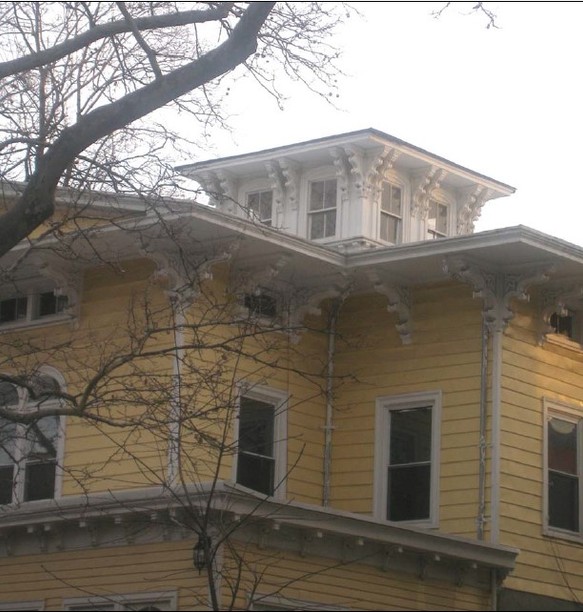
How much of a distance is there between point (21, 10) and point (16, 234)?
589 centimetres

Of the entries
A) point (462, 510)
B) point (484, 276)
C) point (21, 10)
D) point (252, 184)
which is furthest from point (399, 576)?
point (252, 184)

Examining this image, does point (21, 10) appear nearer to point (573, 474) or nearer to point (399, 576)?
point (399, 576)

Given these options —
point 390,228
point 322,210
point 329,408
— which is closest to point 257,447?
point 329,408

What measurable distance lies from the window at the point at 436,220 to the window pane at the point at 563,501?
23.5 feet

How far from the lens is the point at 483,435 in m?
20.0

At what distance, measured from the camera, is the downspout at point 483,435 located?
1964 centimetres

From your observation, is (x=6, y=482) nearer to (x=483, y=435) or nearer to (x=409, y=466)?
(x=409, y=466)

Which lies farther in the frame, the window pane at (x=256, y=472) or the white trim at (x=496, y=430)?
the window pane at (x=256, y=472)

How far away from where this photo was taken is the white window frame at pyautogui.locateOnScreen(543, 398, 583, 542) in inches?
803

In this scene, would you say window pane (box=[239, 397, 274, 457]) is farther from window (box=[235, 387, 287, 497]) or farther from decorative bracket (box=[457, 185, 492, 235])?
decorative bracket (box=[457, 185, 492, 235])

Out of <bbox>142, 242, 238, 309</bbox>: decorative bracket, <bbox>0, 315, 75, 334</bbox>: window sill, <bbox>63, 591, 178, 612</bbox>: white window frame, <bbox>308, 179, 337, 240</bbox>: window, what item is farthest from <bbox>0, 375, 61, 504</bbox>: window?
<bbox>308, 179, 337, 240</bbox>: window

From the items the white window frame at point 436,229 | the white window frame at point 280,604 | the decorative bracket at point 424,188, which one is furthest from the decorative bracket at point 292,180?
the white window frame at point 280,604

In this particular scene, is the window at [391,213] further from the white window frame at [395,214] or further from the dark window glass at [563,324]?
the dark window glass at [563,324]

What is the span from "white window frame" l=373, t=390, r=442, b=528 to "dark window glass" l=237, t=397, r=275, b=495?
160 centimetres
